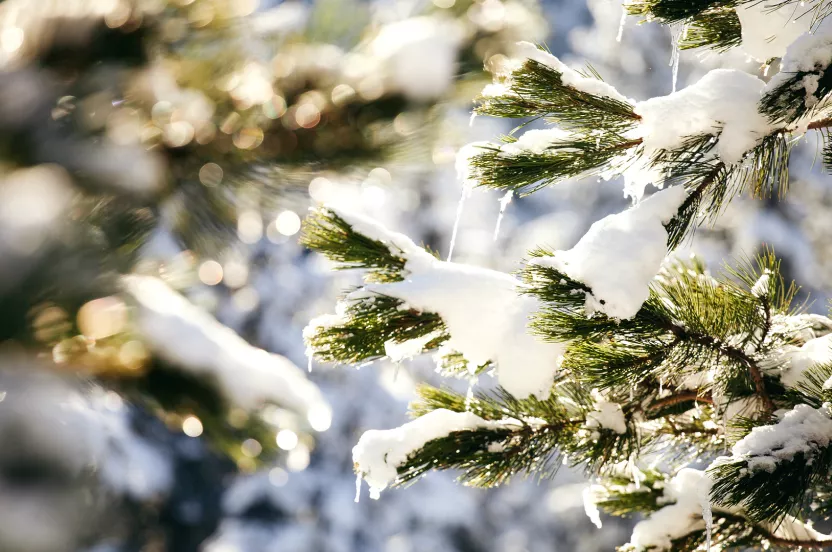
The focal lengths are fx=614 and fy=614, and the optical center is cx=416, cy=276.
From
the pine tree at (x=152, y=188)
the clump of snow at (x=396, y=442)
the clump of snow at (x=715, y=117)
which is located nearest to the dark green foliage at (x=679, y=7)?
the clump of snow at (x=715, y=117)

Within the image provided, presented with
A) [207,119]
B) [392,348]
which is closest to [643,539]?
[392,348]

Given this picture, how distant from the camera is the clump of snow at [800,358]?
1545 millimetres

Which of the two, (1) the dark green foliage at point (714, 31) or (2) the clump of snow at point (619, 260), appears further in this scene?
(1) the dark green foliage at point (714, 31)

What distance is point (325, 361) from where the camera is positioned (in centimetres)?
149

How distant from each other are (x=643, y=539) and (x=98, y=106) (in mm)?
1587

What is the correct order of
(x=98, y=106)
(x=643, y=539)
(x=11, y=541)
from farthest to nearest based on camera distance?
(x=643, y=539) → (x=98, y=106) → (x=11, y=541)

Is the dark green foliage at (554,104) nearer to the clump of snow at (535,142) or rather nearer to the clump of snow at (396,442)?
the clump of snow at (535,142)

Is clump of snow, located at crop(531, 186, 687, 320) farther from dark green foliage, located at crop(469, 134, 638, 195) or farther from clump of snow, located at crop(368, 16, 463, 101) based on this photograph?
clump of snow, located at crop(368, 16, 463, 101)

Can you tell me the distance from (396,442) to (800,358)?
1058 mm

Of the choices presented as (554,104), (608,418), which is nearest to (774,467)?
(608,418)

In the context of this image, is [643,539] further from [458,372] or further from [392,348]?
[392,348]

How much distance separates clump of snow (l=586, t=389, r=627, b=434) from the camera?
154 cm

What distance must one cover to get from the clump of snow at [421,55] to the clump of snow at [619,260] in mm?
537

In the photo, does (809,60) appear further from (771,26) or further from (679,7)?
(771,26)
